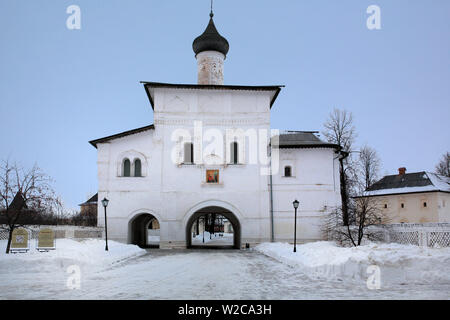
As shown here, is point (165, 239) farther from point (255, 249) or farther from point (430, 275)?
point (430, 275)

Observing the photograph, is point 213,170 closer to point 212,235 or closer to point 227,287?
point 227,287

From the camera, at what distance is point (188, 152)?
23.5 m

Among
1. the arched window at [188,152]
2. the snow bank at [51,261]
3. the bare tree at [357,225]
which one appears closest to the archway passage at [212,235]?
the arched window at [188,152]

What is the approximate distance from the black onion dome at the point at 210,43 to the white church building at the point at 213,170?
4.36 m

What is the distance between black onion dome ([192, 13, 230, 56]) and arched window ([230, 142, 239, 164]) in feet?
24.0

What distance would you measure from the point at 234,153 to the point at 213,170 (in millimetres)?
1722

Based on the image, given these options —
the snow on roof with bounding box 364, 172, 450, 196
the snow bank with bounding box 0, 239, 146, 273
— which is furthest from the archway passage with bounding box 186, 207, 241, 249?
the snow on roof with bounding box 364, 172, 450, 196

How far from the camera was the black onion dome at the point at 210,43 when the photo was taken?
26.5m

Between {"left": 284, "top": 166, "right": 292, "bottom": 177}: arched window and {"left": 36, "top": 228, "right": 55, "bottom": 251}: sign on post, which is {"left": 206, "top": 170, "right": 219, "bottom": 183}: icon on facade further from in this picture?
{"left": 36, "top": 228, "right": 55, "bottom": 251}: sign on post

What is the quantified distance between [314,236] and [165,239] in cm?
871

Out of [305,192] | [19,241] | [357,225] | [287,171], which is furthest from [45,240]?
[305,192]

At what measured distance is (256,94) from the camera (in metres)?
24.1

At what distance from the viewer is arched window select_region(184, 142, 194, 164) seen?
2345 cm
